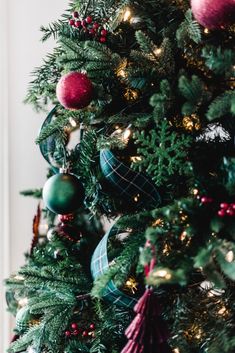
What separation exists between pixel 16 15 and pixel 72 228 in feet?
2.38

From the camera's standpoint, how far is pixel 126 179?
80 centimetres

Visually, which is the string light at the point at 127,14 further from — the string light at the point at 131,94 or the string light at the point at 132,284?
the string light at the point at 132,284

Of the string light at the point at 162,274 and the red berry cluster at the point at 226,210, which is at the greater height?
A: the red berry cluster at the point at 226,210

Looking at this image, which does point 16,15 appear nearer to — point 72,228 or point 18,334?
point 72,228

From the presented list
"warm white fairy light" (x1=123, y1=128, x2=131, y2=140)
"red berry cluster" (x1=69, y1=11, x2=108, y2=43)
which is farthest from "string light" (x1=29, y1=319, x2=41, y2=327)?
"red berry cluster" (x1=69, y1=11, x2=108, y2=43)

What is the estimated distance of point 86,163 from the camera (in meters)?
0.89

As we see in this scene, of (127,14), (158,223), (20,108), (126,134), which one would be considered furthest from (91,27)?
(20,108)

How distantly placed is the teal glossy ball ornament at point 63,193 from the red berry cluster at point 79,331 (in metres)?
0.20

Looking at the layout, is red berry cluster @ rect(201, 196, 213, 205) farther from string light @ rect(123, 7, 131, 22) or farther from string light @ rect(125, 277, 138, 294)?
string light @ rect(123, 7, 131, 22)

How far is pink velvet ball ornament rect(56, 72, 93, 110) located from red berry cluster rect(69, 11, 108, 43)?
0.32ft

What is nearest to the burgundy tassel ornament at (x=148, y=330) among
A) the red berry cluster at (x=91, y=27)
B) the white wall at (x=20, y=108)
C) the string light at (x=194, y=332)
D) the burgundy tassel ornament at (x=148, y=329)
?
the burgundy tassel ornament at (x=148, y=329)

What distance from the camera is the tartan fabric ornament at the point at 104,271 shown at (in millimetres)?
773

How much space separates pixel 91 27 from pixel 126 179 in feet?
0.92

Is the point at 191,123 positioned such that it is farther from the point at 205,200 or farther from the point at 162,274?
the point at 162,274
